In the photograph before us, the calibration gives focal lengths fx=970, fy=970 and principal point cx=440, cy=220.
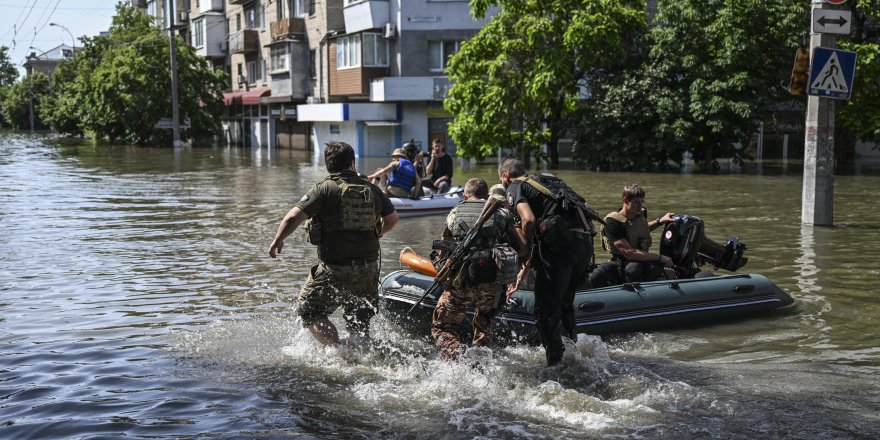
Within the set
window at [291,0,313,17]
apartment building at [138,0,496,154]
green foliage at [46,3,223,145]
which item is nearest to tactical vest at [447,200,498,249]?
apartment building at [138,0,496,154]

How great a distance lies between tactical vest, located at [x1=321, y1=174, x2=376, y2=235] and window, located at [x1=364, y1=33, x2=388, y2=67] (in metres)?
36.1

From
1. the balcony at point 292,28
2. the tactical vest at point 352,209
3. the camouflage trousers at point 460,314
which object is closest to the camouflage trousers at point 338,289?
the tactical vest at point 352,209

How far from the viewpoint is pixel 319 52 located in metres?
47.9

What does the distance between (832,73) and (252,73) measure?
4847cm

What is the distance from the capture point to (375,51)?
4275 cm

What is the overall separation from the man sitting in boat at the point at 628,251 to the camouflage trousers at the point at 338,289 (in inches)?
109

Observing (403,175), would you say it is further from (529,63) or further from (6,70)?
(6,70)

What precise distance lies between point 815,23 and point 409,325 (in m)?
9.01

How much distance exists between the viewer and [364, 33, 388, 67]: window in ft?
140

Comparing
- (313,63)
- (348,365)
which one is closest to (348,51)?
(313,63)

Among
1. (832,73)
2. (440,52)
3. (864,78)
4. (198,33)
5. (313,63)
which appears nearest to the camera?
(832,73)

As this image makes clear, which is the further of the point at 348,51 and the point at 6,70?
the point at 6,70

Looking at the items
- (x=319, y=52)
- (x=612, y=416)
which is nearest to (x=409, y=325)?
A: (x=612, y=416)

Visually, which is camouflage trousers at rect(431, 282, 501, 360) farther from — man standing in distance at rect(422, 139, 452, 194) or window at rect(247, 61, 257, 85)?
window at rect(247, 61, 257, 85)
